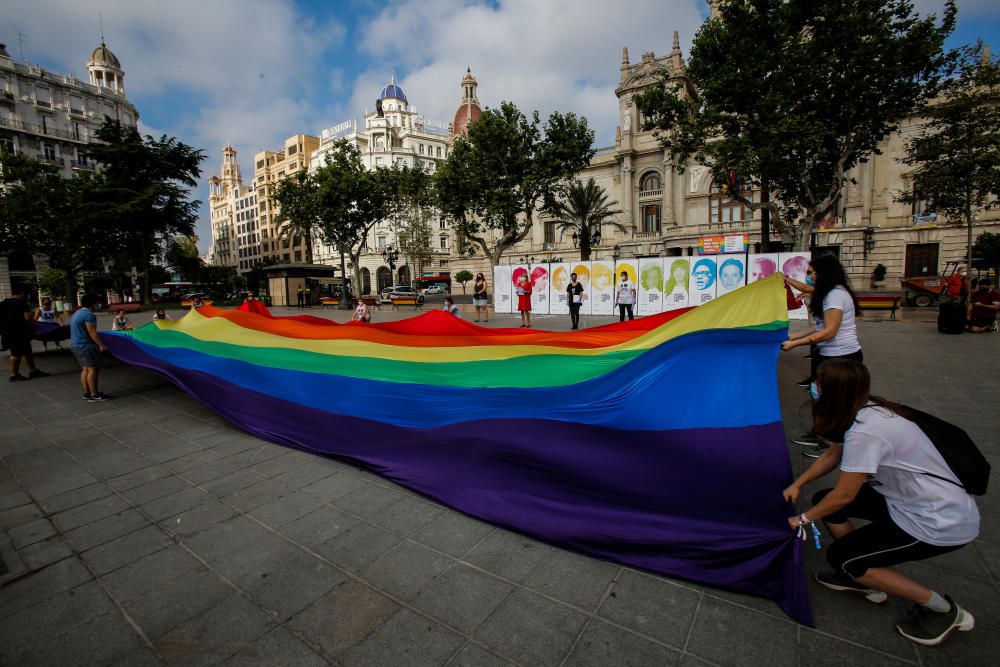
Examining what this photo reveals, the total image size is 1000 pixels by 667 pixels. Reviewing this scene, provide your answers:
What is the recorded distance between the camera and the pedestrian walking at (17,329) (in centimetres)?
870

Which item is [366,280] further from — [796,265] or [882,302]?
[882,302]

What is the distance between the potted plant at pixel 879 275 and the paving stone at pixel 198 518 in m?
44.7

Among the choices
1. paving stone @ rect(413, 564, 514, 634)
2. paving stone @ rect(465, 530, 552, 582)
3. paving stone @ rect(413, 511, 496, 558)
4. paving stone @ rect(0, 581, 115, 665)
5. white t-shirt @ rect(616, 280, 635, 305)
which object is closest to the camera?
paving stone @ rect(0, 581, 115, 665)

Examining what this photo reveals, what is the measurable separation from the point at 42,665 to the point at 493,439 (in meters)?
2.63

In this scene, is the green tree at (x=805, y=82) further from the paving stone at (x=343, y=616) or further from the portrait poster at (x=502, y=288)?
the paving stone at (x=343, y=616)

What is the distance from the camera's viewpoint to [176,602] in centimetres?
262

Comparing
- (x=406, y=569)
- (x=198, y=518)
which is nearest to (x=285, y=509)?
(x=198, y=518)

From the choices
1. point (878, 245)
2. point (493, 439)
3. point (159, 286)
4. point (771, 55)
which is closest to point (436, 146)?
point (159, 286)

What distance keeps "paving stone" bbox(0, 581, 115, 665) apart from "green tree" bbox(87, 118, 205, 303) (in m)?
41.4

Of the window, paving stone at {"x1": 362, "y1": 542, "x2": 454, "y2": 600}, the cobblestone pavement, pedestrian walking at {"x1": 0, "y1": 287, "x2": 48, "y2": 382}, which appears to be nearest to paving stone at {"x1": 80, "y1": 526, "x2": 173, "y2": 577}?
the cobblestone pavement

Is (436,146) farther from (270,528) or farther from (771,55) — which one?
(270,528)

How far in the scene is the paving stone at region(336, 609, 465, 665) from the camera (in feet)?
7.16

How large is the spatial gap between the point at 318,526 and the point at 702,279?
61.0ft

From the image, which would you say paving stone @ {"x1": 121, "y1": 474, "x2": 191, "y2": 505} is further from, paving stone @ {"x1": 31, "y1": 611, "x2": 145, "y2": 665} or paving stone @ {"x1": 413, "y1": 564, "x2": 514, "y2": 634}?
paving stone @ {"x1": 413, "y1": 564, "x2": 514, "y2": 634}
